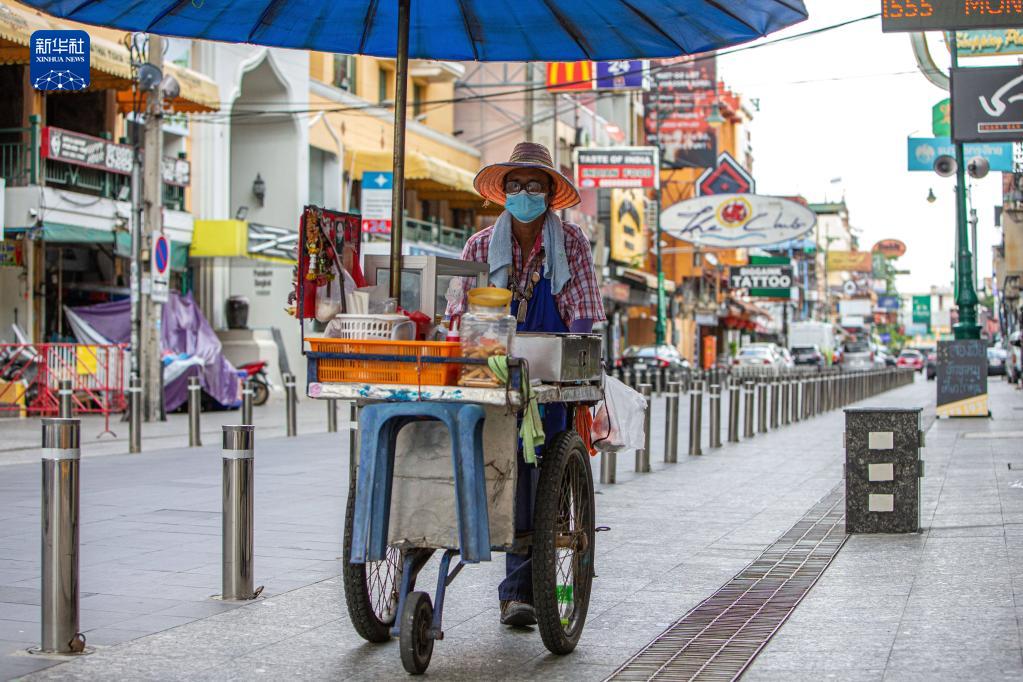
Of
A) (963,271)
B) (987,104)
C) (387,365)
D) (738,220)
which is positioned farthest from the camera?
(738,220)

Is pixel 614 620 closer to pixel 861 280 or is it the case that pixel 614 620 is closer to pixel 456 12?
pixel 456 12

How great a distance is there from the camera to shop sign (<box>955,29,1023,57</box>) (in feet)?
72.2

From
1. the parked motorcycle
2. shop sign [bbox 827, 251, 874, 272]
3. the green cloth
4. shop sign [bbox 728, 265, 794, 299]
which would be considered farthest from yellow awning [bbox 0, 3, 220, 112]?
shop sign [bbox 827, 251, 874, 272]

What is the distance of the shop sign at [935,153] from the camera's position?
25250mm

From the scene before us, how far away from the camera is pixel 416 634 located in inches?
212

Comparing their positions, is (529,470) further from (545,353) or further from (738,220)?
(738,220)

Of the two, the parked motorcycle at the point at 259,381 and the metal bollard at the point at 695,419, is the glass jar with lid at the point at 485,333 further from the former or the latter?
the parked motorcycle at the point at 259,381

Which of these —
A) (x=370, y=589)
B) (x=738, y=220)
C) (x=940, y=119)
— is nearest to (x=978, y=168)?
(x=940, y=119)

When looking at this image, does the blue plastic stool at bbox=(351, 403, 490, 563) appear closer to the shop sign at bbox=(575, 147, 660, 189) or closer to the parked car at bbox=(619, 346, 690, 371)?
the parked car at bbox=(619, 346, 690, 371)

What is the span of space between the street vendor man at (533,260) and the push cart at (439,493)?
36cm

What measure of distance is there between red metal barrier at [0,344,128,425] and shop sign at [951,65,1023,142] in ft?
43.2

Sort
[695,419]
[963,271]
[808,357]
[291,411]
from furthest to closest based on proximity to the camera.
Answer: [808,357], [963,271], [291,411], [695,419]

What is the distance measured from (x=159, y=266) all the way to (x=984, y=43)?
13.1m

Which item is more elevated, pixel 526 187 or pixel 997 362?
pixel 526 187
